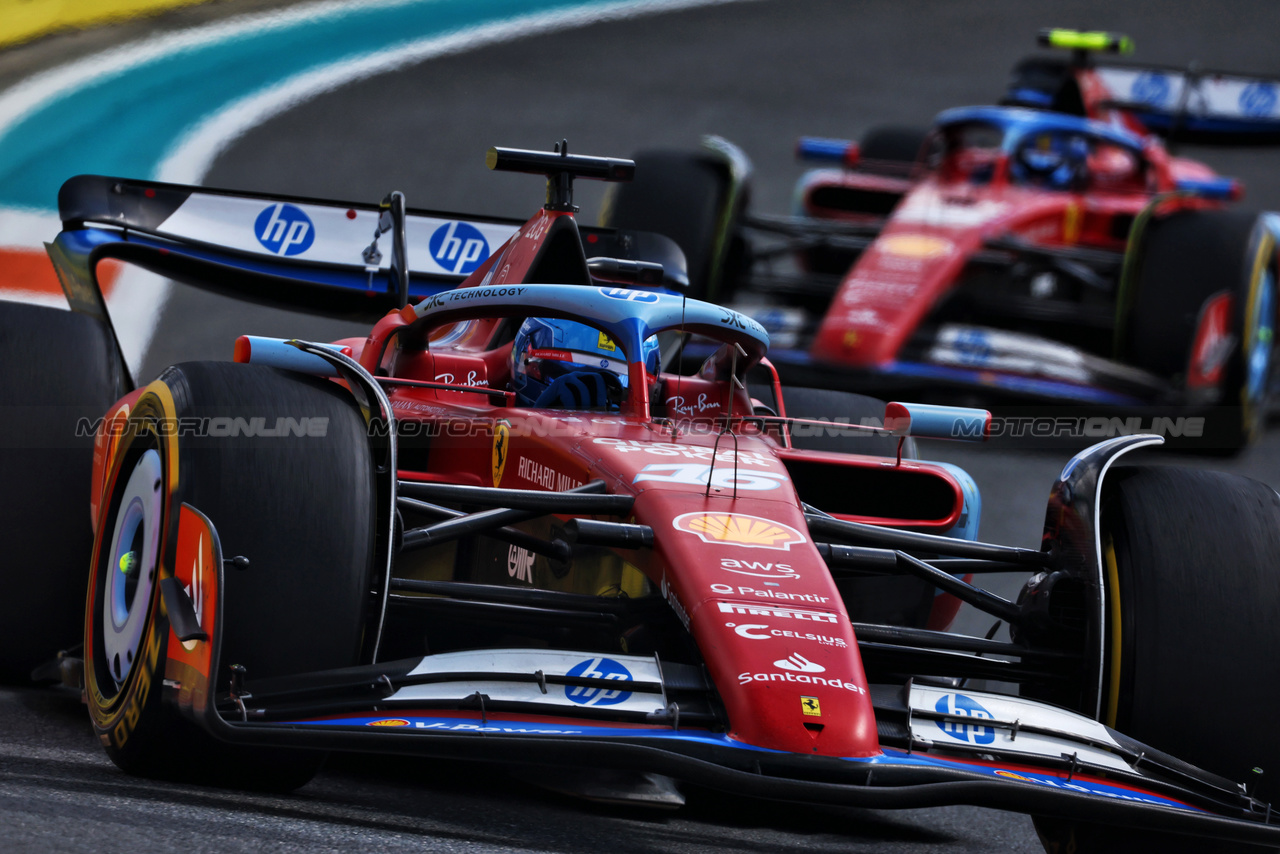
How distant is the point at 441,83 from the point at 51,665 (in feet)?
36.7

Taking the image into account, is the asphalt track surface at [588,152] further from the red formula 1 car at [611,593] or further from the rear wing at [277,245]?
the rear wing at [277,245]

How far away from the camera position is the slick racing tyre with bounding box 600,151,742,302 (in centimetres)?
960

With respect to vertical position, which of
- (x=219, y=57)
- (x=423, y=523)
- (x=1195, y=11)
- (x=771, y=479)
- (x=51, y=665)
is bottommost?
(x=51, y=665)

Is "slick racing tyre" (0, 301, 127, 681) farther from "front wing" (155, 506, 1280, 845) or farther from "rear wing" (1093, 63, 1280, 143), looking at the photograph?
"rear wing" (1093, 63, 1280, 143)

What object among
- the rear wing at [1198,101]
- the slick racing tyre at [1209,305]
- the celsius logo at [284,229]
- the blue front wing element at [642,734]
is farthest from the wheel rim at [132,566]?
the rear wing at [1198,101]

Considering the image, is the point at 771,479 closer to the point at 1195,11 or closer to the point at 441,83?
the point at 441,83

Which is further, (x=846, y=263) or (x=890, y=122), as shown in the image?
(x=890, y=122)

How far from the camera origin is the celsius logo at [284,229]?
634 cm

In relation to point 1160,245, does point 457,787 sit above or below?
below

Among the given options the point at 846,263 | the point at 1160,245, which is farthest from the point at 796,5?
the point at 1160,245

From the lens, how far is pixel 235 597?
339 centimetres

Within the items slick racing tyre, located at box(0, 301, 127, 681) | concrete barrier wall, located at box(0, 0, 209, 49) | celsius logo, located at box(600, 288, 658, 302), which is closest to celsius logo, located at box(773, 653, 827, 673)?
celsius logo, located at box(600, 288, 658, 302)

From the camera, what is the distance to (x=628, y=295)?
15.0 feet

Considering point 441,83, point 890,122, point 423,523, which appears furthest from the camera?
point 890,122
